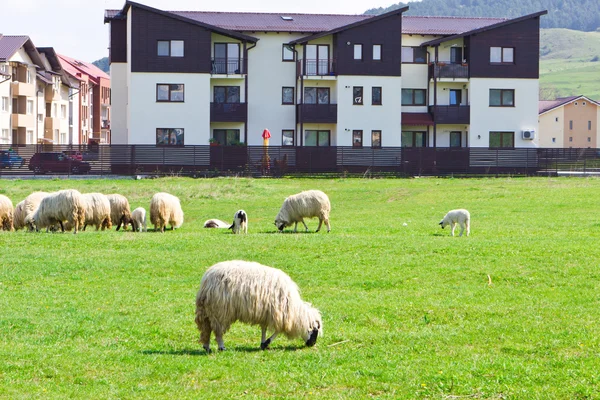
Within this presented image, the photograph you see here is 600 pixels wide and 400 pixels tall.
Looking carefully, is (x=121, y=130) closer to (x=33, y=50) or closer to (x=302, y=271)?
(x=33, y=50)

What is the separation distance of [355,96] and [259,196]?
2343cm

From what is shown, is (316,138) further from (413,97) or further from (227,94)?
(413,97)

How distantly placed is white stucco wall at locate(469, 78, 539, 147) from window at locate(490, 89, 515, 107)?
246mm

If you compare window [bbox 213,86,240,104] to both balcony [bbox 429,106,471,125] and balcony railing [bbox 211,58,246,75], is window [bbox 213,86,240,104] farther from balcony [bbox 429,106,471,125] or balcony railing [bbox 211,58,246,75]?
balcony [bbox 429,106,471,125]

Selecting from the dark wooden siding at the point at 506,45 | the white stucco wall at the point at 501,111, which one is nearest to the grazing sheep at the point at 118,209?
the white stucco wall at the point at 501,111

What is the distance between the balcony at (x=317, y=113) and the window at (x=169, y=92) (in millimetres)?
8281

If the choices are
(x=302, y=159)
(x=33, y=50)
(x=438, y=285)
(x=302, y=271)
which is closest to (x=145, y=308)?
Answer: (x=302, y=271)

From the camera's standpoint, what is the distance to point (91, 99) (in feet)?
431

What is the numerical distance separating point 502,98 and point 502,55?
303cm

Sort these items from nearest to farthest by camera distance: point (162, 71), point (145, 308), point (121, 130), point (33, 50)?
point (145, 308)
point (162, 71)
point (121, 130)
point (33, 50)

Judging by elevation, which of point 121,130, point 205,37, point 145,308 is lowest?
point 145,308

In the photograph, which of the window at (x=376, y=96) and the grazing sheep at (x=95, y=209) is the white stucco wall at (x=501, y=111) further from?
the grazing sheep at (x=95, y=209)

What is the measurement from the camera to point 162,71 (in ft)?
197

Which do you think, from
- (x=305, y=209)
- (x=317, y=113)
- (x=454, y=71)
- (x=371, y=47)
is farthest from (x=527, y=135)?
(x=305, y=209)
